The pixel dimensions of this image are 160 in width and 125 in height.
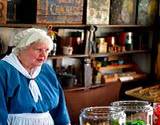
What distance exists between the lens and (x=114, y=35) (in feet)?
13.8

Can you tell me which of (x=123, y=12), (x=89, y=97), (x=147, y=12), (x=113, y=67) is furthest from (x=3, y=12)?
(x=147, y=12)

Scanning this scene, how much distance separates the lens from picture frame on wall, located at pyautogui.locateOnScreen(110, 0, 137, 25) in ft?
12.7

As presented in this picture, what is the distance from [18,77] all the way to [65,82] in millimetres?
1242

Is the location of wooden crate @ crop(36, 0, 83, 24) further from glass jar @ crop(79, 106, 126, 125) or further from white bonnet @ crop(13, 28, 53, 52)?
glass jar @ crop(79, 106, 126, 125)

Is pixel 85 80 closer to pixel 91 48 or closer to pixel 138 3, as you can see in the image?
pixel 91 48

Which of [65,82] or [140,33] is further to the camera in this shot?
[140,33]

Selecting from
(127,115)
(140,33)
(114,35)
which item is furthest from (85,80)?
(127,115)

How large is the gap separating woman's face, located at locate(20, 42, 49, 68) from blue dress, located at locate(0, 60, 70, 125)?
0.11m

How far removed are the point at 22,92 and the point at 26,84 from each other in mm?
65

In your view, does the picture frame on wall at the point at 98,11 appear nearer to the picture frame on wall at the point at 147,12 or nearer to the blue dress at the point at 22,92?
the picture frame on wall at the point at 147,12

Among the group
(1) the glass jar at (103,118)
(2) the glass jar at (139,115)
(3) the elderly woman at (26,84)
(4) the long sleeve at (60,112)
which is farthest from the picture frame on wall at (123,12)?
(1) the glass jar at (103,118)

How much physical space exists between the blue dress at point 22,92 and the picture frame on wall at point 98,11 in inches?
49.8

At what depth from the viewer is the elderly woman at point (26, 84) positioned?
2189 millimetres

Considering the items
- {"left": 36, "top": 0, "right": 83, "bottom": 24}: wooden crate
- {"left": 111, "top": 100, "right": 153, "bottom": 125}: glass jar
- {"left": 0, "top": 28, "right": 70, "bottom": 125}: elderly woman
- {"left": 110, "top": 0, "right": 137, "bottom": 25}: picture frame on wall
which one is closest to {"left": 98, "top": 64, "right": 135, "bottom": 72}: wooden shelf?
{"left": 110, "top": 0, "right": 137, "bottom": 25}: picture frame on wall
